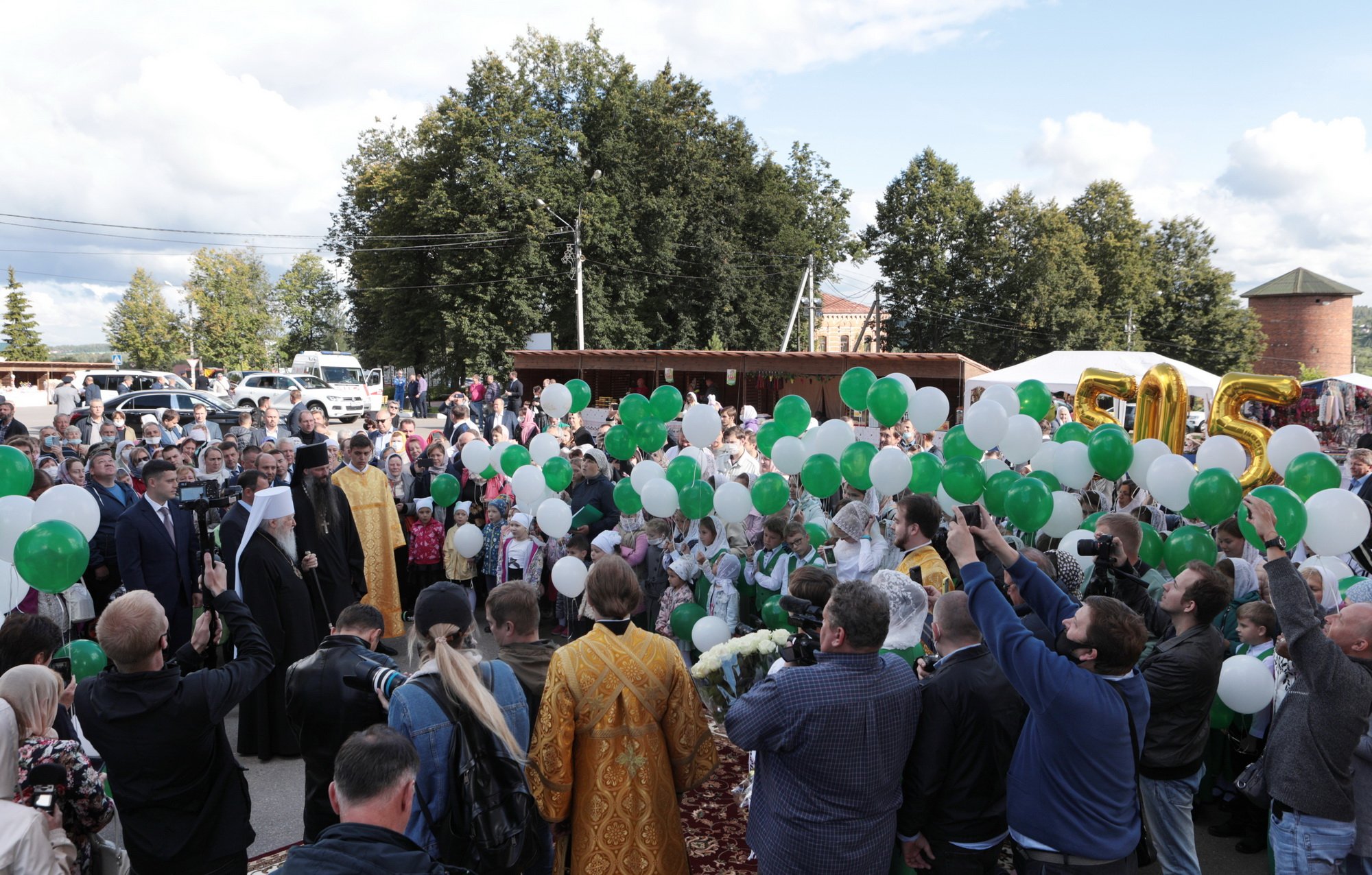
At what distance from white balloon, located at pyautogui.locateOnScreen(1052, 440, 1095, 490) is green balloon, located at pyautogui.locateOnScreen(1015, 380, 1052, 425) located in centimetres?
63

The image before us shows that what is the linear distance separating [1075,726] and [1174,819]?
1.48 metres

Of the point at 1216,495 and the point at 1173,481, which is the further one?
the point at 1173,481

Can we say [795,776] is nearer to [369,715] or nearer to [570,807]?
[570,807]

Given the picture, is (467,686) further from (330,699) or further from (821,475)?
(821,475)

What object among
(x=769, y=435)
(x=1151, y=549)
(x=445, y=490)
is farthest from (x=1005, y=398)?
(x=445, y=490)

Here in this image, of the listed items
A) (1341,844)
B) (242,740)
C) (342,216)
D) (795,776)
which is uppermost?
(342,216)

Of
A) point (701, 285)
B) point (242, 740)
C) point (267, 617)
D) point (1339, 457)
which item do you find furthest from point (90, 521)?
point (701, 285)

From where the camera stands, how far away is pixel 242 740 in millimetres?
5383

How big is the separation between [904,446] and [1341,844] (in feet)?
22.3

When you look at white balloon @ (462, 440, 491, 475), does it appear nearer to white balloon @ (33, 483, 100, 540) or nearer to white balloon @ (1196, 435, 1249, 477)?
white balloon @ (33, 483, 100, 540)

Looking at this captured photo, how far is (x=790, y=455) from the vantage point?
6422 millimetres

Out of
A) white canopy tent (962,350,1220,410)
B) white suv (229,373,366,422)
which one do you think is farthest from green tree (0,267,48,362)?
white canopy tent (962,350,1220,410)

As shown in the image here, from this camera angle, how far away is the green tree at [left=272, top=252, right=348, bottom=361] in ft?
203

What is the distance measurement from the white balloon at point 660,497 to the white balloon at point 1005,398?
7.42 ft
